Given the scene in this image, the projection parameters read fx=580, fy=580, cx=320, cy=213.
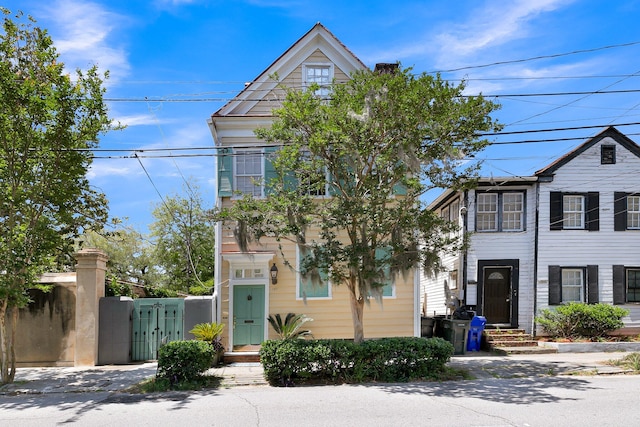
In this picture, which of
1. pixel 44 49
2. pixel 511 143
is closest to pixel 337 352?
pixel 511 143

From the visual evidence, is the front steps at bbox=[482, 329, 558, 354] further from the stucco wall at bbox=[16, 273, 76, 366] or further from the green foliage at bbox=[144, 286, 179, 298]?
the stucco wall at bbox=[16, 273, 76, 366]

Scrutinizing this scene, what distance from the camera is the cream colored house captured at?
16.3 metres

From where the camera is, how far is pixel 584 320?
17.6 m

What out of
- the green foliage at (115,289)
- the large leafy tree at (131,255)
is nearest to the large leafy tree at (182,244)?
the large leafy tree at (131,255)

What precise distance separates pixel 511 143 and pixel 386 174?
118 inches

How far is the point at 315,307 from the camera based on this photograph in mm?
16562

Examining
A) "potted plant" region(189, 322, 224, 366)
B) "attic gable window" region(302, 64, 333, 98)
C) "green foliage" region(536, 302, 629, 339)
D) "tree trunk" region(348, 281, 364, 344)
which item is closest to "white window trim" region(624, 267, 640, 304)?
"green foliage" region(536, 302, 629, 339)

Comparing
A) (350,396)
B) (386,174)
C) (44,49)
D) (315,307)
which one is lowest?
(350,396)

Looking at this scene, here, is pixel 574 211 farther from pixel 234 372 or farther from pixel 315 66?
pixel 234 372

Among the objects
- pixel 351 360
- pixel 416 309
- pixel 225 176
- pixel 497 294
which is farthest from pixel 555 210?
pixel 225 176

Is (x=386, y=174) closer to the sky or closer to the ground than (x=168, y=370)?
closer to the sky

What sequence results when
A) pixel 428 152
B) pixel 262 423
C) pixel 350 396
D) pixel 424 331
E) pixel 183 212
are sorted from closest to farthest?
pixel 262 423
pixel 350 396
pixel 428 152
pixel 424 331
pixel 183 212

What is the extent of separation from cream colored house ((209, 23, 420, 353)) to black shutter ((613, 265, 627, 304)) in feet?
23.0

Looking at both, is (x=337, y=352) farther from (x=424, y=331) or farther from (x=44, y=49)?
(x=44, y=49)
